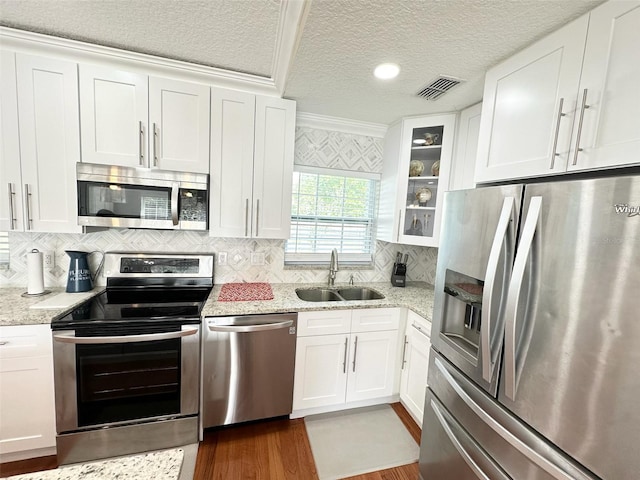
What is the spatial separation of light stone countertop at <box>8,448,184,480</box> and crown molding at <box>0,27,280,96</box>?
214 centimetres

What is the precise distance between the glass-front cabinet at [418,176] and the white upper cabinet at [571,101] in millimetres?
645

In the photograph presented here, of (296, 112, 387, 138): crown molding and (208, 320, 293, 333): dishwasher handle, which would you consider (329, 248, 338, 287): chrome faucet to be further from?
(296, 112, 387, 138): crown molding

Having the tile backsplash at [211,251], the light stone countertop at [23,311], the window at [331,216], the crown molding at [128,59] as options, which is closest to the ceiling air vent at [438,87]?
the window at [331,216]

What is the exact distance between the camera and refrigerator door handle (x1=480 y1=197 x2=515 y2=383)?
1.06 m

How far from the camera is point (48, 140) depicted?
1724 millimetres

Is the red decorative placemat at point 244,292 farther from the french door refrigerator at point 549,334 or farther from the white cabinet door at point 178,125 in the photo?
the french door refrigerator at point 549,334

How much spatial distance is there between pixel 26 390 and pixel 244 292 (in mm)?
A: 1312

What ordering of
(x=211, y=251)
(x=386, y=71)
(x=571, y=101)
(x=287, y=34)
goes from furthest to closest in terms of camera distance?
(x=211, y=251), (x=386, y=71), (x=287, y=34), (x=571, y=101)

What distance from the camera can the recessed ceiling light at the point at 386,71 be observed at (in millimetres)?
1561

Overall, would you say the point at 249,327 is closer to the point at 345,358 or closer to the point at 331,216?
the point at 345,358

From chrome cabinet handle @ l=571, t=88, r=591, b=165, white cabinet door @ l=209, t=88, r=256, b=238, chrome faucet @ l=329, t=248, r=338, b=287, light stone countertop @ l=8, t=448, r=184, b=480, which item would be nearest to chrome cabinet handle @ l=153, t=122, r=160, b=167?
white cabinet door @ l=209, t=88, r=256, b=238

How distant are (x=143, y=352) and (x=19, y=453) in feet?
3.14

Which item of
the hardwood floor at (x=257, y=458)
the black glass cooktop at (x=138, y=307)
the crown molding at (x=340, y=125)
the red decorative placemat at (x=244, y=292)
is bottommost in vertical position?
the hardwood floor at (x=257, y=458)

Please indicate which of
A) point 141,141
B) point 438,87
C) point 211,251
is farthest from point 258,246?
point 438,87
